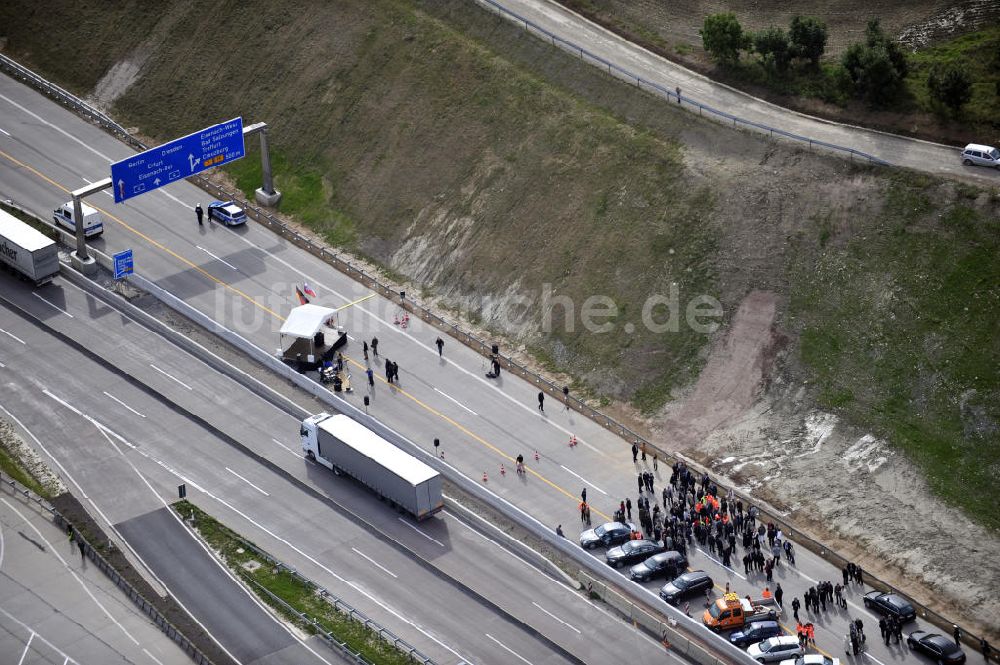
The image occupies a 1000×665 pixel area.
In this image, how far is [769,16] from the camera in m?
95.6

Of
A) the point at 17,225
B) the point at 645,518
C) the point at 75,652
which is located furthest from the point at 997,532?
the point at 17,225

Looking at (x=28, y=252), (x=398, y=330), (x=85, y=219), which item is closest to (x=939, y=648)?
(x=398, y=330)

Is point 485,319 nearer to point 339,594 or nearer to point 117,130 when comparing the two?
point 339,594

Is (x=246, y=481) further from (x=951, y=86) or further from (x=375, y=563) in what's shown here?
(x=951, y=86)

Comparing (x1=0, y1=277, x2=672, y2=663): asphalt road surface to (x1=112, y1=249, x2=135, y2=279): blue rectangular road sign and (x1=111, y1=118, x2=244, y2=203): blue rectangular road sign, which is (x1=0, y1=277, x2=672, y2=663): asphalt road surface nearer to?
(x1=112, y1=249, x2=135, y2=279): blue rectangular road sign

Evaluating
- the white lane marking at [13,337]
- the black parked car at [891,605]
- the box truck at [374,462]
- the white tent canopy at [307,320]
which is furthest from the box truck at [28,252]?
the black parked car at [891,605]

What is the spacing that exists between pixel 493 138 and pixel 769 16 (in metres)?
22.2

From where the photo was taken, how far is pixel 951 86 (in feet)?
265

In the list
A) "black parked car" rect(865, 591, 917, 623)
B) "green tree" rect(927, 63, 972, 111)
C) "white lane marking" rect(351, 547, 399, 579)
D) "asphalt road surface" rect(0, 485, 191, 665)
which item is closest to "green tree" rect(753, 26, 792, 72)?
"green tree" rect(927, 63, 972, 111)

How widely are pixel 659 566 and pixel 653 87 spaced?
122ft

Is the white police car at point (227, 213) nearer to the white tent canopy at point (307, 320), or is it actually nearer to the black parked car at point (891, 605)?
the white tent canopy at point (307, 320)

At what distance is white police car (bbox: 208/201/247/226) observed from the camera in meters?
90.7

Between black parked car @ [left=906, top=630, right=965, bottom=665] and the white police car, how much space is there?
170ft

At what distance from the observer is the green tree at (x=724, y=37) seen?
89625 mm
